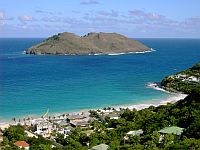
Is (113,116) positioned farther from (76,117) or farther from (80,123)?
(80,123)

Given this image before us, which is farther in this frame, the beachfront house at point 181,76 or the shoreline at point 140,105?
the beachfront house at point 181,76

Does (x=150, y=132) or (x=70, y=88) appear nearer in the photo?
(x=150, y=132)

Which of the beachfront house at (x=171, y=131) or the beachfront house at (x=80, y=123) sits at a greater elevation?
the beachfront house at (x=171, y=131)

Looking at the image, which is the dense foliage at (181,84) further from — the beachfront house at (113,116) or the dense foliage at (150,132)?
the dense foliage at (150,132)

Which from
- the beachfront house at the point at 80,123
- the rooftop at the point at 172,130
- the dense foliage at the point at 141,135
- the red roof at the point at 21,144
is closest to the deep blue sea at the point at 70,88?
the beachfront house at the point at 80,123

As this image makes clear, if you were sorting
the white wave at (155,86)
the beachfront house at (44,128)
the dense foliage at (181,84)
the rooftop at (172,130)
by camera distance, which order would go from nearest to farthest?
the rooftop at (172,130) < the beachfront house at (44,128) < the dense foliage at (181,84) < the white wave at (155,86)

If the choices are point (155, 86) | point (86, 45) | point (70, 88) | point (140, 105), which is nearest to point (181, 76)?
point (155, 86)

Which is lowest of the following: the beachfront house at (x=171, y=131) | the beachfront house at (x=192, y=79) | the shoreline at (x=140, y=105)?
the shoreline at (x=140, y=105)

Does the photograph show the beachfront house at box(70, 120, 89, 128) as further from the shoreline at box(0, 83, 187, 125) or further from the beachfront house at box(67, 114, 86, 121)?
the shoreline at box(0, 83, 187, 125)
